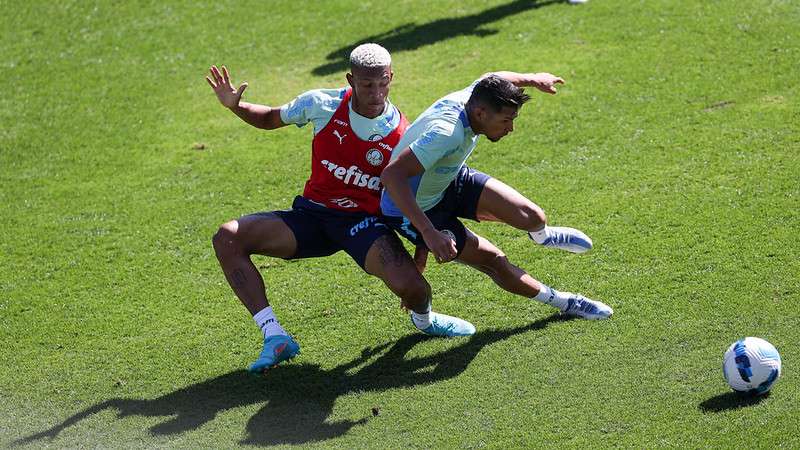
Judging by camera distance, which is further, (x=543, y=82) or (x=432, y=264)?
(x=432, y=264)

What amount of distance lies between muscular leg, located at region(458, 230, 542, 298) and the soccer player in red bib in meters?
0.40

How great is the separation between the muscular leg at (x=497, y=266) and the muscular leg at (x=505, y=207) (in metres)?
0.20

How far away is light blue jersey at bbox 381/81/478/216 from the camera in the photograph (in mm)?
6742

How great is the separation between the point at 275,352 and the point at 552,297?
205 centimetres

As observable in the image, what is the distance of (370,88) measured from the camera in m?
7.18

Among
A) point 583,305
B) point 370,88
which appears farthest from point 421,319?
point 370,88

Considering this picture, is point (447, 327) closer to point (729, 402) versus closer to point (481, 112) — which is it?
point (481, 112)

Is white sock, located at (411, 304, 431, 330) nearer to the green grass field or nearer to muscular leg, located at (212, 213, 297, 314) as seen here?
the green grass field

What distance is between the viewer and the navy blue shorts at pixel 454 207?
24.1 ft

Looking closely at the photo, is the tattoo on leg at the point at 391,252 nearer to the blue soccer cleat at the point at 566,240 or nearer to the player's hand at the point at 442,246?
the player's hand at the point at 442,246

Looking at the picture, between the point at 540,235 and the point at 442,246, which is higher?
the point at 442,246

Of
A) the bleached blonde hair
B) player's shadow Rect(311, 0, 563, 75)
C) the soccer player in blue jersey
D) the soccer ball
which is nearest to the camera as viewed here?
the soccer ball

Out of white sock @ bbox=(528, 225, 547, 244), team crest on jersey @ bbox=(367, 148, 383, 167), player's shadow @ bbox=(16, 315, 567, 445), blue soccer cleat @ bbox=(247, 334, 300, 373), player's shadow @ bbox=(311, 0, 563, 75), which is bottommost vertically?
player's shadow @ bbox=(16, 315, 567, 445)

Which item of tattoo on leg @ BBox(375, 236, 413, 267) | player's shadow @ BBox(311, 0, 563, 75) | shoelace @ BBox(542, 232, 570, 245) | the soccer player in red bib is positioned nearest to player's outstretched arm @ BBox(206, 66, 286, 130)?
the soccer player in red bib
